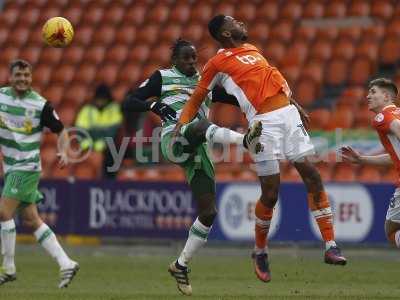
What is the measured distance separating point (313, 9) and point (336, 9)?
21.0 inches

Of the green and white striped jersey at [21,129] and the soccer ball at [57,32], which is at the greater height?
the soccer ball at [57,32]

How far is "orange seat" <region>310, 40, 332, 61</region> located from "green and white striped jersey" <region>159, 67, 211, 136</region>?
1076cm

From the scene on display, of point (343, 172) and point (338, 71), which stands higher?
point (338, 71)

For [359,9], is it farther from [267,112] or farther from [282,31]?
[267,112]

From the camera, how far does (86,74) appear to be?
953 inches

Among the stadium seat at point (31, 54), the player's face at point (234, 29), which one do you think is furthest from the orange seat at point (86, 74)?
the player's face at point (234, 29)

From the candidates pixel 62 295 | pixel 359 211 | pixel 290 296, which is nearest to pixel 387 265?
pixel 359 211

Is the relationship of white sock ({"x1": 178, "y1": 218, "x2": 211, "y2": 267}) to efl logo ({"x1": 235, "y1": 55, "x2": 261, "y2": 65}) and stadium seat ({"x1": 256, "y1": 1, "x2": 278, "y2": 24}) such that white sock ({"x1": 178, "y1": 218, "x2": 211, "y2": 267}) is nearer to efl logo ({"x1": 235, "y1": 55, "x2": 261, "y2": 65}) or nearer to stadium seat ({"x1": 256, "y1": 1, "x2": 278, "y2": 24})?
efl logo ({"x1": 235, "y1": 55, "x2": 261, "y2": 65})

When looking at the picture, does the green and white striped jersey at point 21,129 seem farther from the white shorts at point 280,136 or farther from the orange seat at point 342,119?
the orange seat at point 342,119

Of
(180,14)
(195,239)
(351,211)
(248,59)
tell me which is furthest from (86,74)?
(248,59)

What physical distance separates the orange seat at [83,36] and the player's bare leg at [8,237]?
43.9 feet

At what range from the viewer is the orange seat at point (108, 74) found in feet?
77.6

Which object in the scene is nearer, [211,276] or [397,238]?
[397,238]

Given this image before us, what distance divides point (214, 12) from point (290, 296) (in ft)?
47.5
